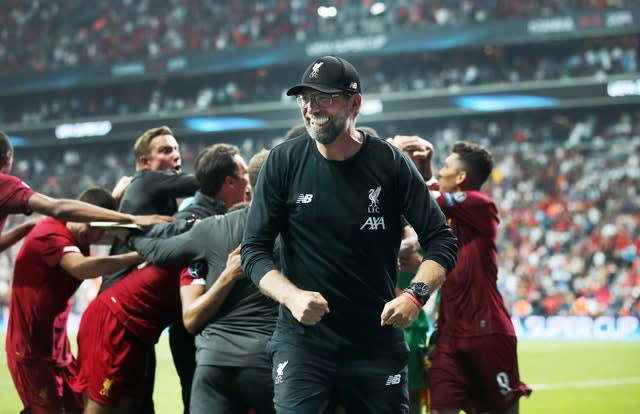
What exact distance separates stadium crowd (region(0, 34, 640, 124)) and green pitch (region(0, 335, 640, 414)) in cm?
1706

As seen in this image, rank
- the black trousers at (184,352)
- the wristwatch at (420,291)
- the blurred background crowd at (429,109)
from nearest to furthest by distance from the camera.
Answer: the wristwatch at (420,291) → the black trousers at (184,352) → the blurred background crowd at (429,109)

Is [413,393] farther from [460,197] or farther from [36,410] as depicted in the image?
[36,410]

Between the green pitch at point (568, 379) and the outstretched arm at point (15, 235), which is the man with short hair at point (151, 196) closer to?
the outstretched arm at point (15, 235)

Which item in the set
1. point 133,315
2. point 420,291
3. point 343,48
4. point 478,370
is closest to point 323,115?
point 420,291

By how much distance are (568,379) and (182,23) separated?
3149 cm

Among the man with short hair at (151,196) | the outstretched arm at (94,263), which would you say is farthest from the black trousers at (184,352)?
the outstretched arm at (94,263)

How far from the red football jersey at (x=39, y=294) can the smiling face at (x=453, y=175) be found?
2.52 meters

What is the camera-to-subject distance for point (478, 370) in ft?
19.4

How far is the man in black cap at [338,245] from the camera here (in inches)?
146

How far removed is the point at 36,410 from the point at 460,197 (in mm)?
3299

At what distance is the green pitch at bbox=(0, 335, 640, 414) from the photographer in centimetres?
1101

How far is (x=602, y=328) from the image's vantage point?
854 inches

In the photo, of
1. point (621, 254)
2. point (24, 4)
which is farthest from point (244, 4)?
point (621, 254)

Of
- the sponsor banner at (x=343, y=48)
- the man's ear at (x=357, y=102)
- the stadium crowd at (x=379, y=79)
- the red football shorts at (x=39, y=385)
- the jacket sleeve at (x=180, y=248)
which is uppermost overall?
the sponsor banner at (x=343, y=48)
